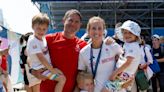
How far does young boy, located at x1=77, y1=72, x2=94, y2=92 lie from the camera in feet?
12.6

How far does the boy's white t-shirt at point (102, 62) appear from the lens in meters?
3.84

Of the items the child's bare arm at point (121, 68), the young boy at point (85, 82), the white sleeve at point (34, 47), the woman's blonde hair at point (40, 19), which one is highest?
the woman's blonde hair at point (40, 19)

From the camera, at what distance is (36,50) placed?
4141 millimetres

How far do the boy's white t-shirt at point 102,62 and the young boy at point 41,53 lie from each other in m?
0.25

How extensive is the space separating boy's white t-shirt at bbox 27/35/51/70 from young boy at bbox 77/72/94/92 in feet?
1.22

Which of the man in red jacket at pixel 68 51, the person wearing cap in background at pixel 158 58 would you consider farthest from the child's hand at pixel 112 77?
the person wearing cap in background at pixel 158 58

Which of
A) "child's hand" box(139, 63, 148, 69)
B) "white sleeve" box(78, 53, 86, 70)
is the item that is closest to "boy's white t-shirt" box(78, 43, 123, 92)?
"white sleeve" box(78, 53, 86, 70)

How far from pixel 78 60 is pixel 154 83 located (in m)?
5.02

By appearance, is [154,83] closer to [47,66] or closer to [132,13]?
[47,66]

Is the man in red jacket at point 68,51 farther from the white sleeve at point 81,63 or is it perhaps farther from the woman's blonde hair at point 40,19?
the woman's blonde hair at point 40,19

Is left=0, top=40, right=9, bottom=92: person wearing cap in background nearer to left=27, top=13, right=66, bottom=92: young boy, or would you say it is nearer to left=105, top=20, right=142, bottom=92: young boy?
left=27, top=13, right=66, bottom=92: young boy

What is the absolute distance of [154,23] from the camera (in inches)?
691

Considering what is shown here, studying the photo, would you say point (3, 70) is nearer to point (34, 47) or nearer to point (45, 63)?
point (34, 47)

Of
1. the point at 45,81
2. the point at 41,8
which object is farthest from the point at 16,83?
the point at 45,81
